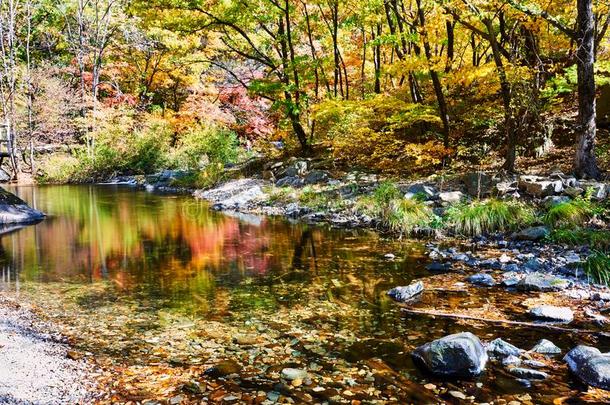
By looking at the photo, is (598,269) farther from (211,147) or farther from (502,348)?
(211,147)

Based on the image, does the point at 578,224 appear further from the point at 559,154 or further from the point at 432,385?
the point at 432,385

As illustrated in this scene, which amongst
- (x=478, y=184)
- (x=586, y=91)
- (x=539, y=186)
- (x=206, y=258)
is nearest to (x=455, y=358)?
(x=206, y=258)

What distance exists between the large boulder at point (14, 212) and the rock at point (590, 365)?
1302cm

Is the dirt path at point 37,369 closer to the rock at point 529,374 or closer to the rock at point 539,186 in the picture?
the rock at point 529,374

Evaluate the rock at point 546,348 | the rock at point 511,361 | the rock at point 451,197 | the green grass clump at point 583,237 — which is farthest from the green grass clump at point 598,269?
the rock at point 451,197

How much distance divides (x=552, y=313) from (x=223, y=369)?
335cm

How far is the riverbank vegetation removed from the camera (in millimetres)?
11531

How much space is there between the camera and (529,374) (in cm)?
388

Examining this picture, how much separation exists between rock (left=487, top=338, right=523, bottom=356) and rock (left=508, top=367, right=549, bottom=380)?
0.87ft

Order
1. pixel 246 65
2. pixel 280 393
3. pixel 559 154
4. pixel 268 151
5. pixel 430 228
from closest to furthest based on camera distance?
pixel 280 393 < pixel 430 228 < pixel 559 154 < pixel 268 151 < pixel 246 65

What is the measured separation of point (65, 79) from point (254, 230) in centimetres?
2626

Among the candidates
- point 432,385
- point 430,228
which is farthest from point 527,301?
point 430,228

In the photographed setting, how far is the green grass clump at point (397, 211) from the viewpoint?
10.0m

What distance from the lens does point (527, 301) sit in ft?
18.7
